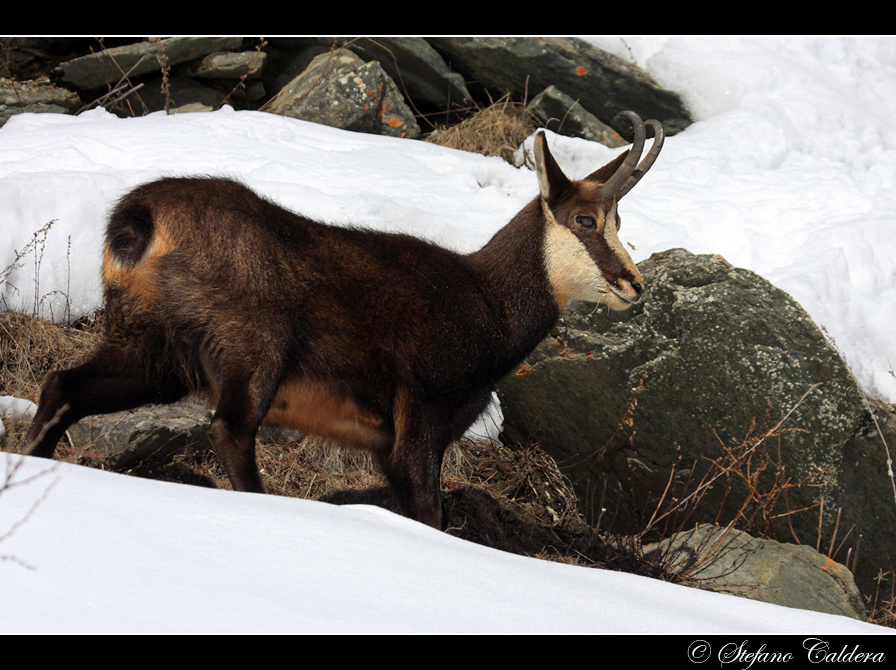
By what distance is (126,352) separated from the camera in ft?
11.8

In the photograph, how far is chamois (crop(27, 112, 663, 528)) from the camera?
136 inches

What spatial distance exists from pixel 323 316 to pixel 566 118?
567 centimetres

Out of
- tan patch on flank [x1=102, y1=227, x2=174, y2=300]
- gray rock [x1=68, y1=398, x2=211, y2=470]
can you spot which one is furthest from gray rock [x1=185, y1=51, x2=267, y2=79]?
tan patch on flank [x1=102, y1=227, x2=174, y2=300]

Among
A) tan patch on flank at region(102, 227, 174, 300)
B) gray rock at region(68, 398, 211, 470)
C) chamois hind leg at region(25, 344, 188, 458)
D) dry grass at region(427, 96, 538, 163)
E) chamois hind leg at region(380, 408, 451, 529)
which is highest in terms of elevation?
tan patch on flank at region(102, 227, 174, 300)

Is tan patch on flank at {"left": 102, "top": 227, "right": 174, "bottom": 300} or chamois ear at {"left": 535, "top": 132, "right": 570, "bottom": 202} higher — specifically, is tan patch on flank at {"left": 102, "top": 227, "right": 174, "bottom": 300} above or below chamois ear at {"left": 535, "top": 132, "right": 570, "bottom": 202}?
below

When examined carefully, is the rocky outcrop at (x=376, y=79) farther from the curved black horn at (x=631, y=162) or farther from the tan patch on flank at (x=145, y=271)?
the tan patch on flank at (x=145, y=271)

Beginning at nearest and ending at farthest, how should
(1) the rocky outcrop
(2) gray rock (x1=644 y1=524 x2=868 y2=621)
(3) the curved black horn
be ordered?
(2) gray rock (x1=644 y1=524 x2=868 y2=621), (3) the curved black horn, (1) the rocky outcrop

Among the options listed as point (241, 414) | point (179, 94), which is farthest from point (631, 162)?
point (179, 94)

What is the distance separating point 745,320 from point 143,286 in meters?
3.26

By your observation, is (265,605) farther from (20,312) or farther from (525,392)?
(20,312)

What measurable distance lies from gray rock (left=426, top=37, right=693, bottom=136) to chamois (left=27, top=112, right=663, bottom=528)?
4627mm

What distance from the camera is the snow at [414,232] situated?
5.63 feet

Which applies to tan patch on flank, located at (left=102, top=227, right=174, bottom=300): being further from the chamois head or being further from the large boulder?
the large boulder

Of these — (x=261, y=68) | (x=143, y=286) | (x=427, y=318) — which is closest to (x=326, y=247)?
(x=427, y=318)
